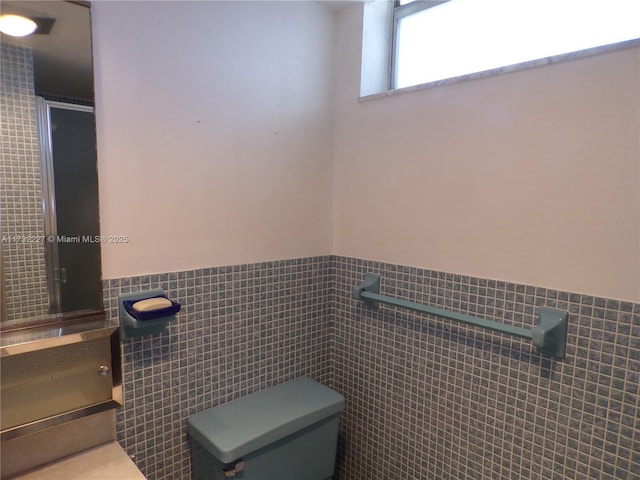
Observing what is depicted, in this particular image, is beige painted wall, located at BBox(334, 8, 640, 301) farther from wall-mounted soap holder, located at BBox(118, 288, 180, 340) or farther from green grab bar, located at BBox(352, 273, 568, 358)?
wall-mounted soap holder, located at BBox(118, 288, 180, 340)

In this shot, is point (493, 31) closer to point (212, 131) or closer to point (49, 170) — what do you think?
point (212, 131)

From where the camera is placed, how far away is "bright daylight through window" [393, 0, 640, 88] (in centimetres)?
99

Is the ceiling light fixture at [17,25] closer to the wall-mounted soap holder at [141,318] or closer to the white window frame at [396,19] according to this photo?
the wall-mounted soap holder at [141,318]

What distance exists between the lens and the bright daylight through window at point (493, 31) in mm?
993

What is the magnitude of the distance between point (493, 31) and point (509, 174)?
489 mm

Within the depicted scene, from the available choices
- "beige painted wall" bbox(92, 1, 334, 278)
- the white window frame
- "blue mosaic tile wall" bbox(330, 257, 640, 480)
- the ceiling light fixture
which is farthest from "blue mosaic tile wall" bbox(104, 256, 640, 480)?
the white window frame

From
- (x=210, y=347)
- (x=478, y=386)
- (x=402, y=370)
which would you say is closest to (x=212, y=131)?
(x=210, y=347)

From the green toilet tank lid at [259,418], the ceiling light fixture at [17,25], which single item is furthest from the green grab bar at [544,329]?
the ceiling light fixture at [17,25]

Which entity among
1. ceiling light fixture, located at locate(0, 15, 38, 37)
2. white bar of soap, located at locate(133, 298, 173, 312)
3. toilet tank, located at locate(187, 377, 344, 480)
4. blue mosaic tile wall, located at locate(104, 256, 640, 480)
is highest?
ceiling light fixture, located at locate(0, 15, 38, 37)

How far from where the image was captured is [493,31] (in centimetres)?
119

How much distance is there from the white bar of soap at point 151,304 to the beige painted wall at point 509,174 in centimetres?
73

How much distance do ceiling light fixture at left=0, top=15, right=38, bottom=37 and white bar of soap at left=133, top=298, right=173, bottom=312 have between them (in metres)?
0.69

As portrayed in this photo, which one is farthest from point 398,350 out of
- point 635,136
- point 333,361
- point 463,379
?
point 635,136

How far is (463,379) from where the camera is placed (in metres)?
1.17
